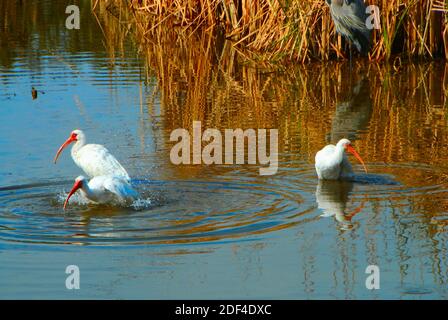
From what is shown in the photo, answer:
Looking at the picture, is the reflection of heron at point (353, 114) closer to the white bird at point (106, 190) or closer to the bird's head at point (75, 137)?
the bird's head at point (75, 137)

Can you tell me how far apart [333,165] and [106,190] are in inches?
69.7

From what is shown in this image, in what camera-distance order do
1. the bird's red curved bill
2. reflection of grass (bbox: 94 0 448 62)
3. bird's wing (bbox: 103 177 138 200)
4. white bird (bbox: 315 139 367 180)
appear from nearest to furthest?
1. bird's wing (bbox: 103 177 138 200)
2. white bird (bbox: 315 139 367 180)
3. the bird's red curved bill
4. reflection of grass (bbox: 94 0 448 62)

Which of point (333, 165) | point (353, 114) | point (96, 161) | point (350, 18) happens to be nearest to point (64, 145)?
point (96, 161)

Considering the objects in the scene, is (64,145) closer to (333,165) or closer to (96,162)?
(96,162)

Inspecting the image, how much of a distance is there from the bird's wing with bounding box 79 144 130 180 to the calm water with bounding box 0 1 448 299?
0.19 m

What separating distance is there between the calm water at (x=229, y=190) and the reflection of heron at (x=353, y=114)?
0.10 ft

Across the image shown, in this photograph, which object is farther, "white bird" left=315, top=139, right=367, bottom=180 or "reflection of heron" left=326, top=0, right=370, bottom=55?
"reflection of heron" left=326, top=0, right=370, bottom=55

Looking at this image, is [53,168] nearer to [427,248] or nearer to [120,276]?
[120,276]

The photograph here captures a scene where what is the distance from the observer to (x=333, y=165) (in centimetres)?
797

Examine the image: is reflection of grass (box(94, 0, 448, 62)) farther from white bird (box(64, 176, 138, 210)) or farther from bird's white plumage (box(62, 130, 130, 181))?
white bird (box(64, 176, 138, 210))

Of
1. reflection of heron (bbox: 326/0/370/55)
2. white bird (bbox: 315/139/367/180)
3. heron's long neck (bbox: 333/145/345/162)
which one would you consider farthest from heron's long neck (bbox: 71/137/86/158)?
reflection of heron (bbox: 326/0/370/55)

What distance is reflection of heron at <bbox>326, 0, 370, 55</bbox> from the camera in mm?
12547

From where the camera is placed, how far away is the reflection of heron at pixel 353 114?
396 inches
